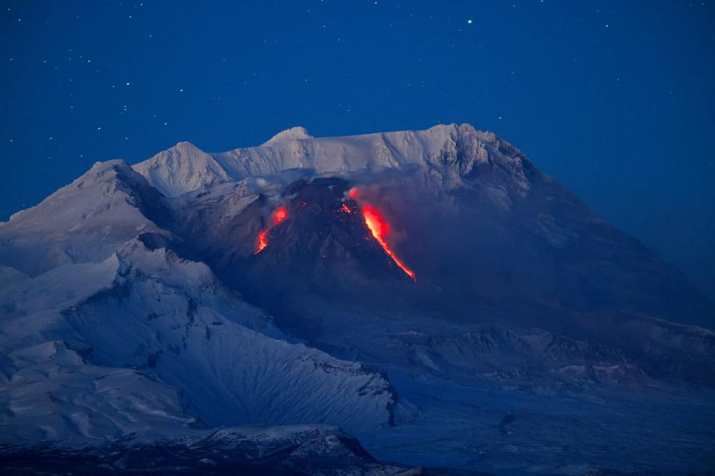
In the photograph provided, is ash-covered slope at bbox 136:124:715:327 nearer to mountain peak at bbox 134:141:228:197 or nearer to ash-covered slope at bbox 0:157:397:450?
mountain peak at bbox 134:141:228:197

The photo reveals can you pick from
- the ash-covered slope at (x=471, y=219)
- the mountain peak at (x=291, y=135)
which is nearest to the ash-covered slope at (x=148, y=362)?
the ash-covered slope at (x=471, y=219)

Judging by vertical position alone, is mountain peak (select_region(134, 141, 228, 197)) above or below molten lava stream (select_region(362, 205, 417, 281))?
above

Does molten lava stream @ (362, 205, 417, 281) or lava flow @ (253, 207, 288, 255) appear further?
molten lava stream @ (362, 205, 417, 281)

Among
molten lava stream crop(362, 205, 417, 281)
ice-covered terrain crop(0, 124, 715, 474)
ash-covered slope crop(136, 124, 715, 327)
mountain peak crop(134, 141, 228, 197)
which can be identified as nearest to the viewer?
ice-covered terrain crop(0, 124, 715, 474)

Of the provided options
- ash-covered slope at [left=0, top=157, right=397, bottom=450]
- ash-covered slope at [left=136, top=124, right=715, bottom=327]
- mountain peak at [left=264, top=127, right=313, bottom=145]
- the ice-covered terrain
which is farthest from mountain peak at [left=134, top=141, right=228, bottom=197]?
ash-covered slope at [left=0, top=157, right=397, bottom=450]

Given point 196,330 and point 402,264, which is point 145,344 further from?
point 402,264

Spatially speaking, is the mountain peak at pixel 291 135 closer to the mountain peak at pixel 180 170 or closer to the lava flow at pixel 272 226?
the mountain peak at pixel 180 170
